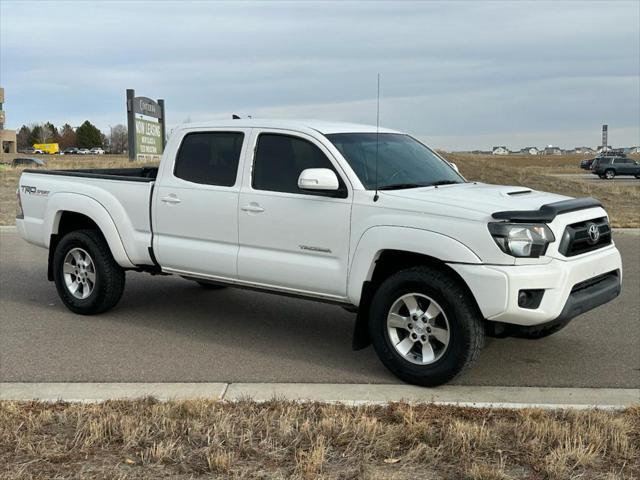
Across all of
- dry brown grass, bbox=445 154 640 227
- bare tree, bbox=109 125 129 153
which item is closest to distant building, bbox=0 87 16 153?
bare tree, bbox=109 125 129 153

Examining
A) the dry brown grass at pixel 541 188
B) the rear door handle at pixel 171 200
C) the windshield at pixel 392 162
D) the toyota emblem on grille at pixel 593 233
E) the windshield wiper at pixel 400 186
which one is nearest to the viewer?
the toyota emblem on grille at pixel 593 233

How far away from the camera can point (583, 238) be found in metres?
5.32

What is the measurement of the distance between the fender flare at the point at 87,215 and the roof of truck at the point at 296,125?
125cm

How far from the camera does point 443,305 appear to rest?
5.13 metres

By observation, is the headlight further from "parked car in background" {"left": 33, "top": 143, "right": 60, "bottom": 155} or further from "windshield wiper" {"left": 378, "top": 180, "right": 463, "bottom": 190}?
"parked car in background" {"left": 33, "top": 143, "right": 60, "bottom": 155}

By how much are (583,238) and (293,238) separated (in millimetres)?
2194

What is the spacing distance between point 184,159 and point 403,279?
2620 millimetres

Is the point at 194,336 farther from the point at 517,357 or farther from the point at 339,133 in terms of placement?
the point at 517,357

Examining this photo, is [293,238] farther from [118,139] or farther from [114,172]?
[118,139]

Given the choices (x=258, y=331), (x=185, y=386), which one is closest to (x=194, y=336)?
(x=258, y=331)

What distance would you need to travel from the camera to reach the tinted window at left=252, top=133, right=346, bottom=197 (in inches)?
235

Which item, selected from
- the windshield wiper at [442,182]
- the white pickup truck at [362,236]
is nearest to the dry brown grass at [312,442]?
the white pickup truck at [362,236]

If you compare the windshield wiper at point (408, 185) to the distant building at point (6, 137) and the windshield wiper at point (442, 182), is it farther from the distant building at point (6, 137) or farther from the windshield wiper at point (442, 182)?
the distant building at point (6, 137)

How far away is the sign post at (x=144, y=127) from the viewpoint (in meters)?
31.5
